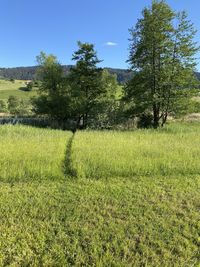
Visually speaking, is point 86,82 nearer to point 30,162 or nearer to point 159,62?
point 159,62

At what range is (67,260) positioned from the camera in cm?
363

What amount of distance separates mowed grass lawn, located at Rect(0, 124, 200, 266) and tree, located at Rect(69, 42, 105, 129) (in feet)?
31.3

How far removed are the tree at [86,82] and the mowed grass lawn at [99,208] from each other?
376 inches

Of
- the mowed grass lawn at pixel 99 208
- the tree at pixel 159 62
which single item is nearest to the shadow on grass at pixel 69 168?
the mowed grass lawn at pixel 99 208

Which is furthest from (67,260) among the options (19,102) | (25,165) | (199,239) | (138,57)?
(19,102)

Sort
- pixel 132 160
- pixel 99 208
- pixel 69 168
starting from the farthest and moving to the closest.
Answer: pixel 132 160, pixel 69 168, pixel 99 208

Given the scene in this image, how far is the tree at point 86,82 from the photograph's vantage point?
55.8 ft

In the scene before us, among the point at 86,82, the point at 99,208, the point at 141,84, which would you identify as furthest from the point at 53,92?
the point at 99,208

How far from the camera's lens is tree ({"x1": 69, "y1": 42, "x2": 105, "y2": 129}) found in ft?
55.8

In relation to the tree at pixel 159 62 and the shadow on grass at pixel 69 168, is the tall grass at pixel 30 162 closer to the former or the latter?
the shadow on grass at pixel 69 168

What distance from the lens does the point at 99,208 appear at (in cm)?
491

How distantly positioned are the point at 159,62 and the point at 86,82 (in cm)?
520

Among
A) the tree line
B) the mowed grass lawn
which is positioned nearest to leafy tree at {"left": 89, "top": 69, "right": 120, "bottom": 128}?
the tree line

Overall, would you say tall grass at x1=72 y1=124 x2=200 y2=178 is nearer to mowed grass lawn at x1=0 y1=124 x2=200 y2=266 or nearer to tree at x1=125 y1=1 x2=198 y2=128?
mowed grass lawn at x1=0 y1=124 x2=200 y2=266
